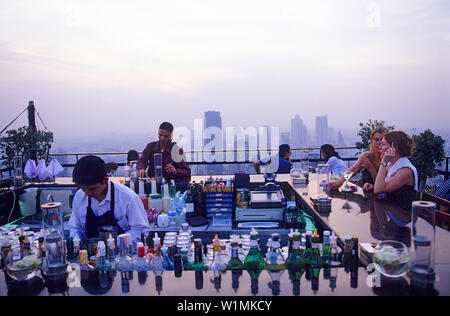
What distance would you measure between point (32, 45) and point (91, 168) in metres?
4.93

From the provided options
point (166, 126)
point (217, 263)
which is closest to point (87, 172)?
point (217, 263)

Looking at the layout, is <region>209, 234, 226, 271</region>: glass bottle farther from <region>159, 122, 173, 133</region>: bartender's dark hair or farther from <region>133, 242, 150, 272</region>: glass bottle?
<region>159, 122, 173, 133</region>: bartender's dark hair

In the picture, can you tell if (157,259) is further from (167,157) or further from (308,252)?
(167,157)

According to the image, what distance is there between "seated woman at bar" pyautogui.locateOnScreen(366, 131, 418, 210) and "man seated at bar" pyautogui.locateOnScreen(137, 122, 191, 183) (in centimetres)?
222

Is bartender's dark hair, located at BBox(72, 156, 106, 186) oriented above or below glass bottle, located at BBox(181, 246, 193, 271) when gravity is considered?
above

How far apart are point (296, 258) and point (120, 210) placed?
53.4 inches


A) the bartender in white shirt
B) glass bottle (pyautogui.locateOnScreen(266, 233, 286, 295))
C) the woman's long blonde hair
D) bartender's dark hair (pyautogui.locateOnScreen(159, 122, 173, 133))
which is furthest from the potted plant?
glass bottle (pyautogui.locateOnScreen(266, 233, 286, 295))

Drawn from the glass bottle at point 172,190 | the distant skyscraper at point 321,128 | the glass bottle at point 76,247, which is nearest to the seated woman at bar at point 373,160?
the glass bottle at point 172,190

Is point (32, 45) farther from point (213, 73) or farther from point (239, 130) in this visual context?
point (239, 130)

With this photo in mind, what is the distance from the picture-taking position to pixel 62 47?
6031 millimetres

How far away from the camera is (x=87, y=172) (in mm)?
2166

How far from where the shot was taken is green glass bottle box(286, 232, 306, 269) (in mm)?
1565
